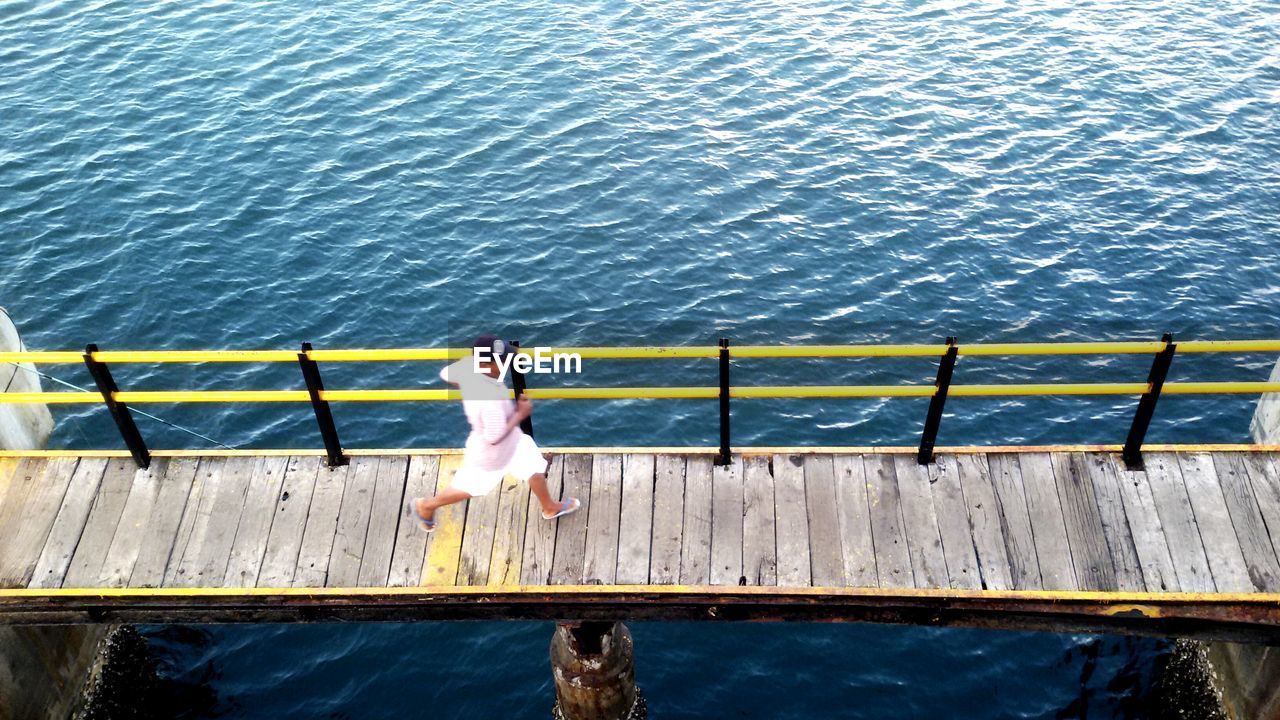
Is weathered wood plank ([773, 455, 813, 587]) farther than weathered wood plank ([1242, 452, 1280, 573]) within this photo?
No

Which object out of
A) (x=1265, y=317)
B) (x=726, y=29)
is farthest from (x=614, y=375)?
(x=726, y=29)

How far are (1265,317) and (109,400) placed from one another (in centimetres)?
2055

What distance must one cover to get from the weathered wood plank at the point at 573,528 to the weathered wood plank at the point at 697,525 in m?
0.91

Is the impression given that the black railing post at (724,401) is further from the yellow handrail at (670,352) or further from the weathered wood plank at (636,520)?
the weathered wood plank at (636,520)

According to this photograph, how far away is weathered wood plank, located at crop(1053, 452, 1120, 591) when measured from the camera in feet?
30.0

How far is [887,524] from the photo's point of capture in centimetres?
962

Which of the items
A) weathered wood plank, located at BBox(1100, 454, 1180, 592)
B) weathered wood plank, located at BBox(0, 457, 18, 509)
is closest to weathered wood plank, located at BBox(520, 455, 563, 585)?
weathered wood plank, located at BBox(0, 457, 18, 509)

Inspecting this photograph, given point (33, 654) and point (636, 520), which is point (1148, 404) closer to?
point (636, 520)

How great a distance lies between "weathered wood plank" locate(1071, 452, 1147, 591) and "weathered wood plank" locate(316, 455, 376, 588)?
667 cm

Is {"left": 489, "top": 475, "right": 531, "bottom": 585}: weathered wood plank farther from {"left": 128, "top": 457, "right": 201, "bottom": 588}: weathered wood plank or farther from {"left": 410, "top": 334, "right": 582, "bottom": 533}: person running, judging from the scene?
{"left": 128, "top": 457, "right": 201, "bottom": 588}: weathered wood plank

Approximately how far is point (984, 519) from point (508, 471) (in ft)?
14.1

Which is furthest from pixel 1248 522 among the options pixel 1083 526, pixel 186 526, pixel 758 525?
pixel 186 526

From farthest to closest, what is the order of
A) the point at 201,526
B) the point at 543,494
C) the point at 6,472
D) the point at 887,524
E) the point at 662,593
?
the point at 6,472, the point at 201,526, the point at 887,524, the point at 543,494, the point at 662,593

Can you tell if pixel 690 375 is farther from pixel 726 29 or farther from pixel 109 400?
pixel 726 29
